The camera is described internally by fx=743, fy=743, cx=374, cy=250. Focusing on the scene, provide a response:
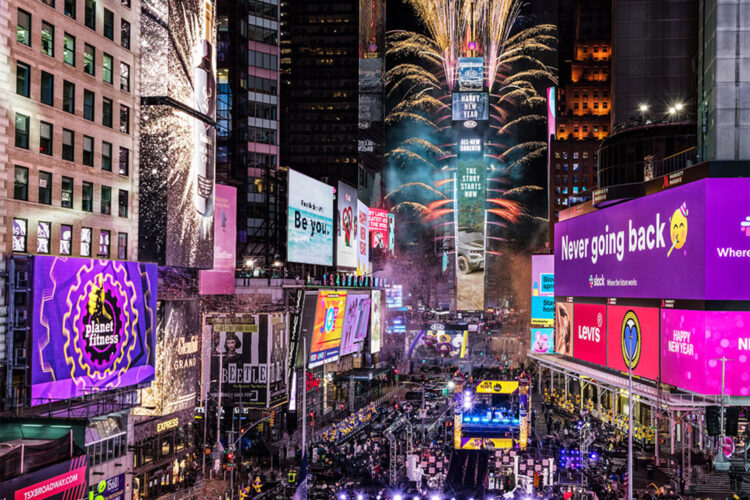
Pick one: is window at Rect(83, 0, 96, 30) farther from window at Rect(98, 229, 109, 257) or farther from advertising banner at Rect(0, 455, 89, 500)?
advertising banner at Rect(0, 455, 89, 500)

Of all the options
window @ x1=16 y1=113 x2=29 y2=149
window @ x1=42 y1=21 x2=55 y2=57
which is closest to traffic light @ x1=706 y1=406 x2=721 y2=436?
window @ x1=16 y1=113 x2=29 y2=149

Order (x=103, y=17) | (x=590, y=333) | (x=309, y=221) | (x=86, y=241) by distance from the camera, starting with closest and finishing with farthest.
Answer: (x=86, y=241) < (x=103, y=17) < (x=590, y=333) < (x=309, y=221)

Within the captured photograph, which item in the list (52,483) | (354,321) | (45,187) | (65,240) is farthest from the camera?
(354,321)

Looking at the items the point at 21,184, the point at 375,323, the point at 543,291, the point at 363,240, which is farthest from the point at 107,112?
the point at 543,291

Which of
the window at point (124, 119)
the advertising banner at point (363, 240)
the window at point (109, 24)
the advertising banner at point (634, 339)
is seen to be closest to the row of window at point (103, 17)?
the window at point (109, 24)

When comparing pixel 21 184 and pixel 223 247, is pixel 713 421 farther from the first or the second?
pixel 223 247

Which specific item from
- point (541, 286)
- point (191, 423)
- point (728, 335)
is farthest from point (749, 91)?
point (541, 286)
